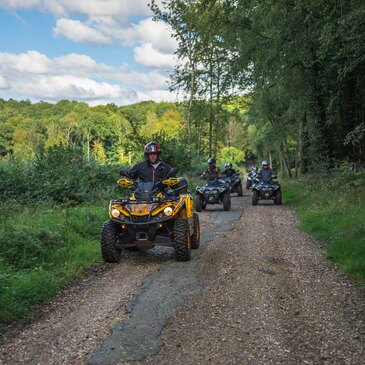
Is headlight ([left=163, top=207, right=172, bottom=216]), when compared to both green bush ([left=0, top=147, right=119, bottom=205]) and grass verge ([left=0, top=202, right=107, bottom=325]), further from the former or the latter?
green bush ([left=0, top=147, right=119, bottom=205])

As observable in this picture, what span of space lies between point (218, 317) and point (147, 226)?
3.21 meters

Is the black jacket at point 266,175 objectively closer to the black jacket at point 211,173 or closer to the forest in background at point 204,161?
the forest in background at point 204,161

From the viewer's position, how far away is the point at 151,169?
9469 mm

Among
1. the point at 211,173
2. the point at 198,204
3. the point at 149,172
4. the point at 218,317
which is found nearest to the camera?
the point at 218,317

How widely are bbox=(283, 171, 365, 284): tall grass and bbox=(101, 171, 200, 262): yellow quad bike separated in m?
2.82

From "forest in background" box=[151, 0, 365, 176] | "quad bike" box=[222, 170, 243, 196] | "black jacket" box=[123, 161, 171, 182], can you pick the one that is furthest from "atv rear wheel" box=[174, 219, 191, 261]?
"quad bike" box=[222, 170, 243, 196]

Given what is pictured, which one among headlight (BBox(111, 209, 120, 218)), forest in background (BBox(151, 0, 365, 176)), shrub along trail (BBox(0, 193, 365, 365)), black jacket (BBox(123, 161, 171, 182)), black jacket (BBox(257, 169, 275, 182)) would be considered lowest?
shrub along trail (BBox(0, 193, 365, 365))

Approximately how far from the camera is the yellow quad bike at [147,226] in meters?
8.23

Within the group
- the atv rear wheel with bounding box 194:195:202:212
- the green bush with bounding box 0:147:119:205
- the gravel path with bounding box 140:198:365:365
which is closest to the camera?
the gravel path with bounding box 140:198:365:365

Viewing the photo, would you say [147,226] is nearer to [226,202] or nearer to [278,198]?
[226,202]

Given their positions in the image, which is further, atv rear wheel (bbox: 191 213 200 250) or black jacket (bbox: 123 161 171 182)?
atv rear wheel (bbox: 191 213 200 250)

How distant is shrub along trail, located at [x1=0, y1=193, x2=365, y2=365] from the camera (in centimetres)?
431

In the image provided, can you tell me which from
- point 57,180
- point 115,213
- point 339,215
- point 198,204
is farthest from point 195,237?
point 198,204

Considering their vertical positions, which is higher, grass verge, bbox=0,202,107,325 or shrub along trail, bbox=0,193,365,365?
grass verge, bbox=0,202,107,325
